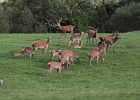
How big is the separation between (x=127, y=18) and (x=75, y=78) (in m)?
40.6

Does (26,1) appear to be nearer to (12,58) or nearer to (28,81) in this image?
(12,58)

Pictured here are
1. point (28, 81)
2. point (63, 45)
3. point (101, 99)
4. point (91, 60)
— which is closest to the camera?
point (101, 99)

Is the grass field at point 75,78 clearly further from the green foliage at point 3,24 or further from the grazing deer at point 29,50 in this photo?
the green foliage at point 3,24

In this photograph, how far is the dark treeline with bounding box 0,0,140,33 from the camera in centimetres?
5959

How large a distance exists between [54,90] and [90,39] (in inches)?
544

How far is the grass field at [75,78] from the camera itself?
15352 mm

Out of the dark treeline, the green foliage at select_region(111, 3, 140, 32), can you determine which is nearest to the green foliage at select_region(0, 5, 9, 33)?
the dark treeline

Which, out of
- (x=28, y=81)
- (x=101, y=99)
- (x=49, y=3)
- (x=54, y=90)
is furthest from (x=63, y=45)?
(x=49, y=3)

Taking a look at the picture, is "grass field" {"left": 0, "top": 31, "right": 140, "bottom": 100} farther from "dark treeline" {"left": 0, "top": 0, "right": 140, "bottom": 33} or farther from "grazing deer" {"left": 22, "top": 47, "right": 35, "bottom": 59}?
"dark treeline" {"left": 0, "top": 0, "right": 140, "bottom": 33}

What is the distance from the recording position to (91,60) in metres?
23.2

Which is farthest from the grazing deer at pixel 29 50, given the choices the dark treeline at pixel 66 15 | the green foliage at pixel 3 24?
the dark treeline at pixel 66 15

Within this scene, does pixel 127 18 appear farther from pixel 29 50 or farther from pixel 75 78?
pixel 75 78

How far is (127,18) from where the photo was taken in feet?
194

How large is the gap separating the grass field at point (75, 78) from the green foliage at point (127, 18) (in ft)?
103
